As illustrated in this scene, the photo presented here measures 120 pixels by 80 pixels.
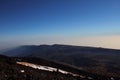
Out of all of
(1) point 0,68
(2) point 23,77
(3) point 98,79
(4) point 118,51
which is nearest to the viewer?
(2) point 23,77

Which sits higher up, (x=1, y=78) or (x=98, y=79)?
(x=1, y=78)

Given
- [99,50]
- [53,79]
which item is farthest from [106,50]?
[53,79]

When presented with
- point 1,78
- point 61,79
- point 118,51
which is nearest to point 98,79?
point 61,79

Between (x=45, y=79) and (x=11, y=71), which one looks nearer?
(x=45, y=79)

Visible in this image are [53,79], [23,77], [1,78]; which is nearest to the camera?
[1,78]

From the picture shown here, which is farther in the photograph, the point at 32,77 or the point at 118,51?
the point at 118,51

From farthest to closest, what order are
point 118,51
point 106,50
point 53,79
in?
point 106,50 < point 118,51 < point 53,79

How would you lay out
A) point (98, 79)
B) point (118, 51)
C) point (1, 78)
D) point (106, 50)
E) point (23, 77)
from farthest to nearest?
point (106, 50)
point (118, 51)
point (98, 79)
point (23, 77)
point (1, 78)

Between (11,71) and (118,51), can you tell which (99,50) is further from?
(11,71)

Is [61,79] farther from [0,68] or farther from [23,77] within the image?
[0,68]
